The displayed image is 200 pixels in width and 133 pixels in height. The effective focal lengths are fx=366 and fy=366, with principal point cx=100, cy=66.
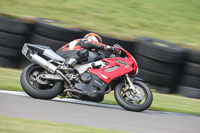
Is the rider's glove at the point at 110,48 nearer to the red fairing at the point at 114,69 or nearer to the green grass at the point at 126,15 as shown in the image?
the red fairing at the point at 114,69

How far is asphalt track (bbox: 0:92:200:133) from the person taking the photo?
15.1ft

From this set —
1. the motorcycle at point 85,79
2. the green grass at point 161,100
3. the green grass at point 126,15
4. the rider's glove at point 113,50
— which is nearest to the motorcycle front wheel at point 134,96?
the motorcycle at point 85,79

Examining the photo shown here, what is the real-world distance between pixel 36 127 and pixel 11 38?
534 cm

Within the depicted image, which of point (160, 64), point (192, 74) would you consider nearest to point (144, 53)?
point (160, 64)

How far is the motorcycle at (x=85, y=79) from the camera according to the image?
588 cm

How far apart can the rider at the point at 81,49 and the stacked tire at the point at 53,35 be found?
267cm

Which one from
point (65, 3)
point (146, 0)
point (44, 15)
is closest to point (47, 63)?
point (44, 15)

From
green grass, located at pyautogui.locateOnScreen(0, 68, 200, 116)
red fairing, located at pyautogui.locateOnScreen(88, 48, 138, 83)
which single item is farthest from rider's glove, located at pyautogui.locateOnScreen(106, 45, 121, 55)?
green grass, located at pyautogui.locateOnScreen(0, 68, 200, 116)

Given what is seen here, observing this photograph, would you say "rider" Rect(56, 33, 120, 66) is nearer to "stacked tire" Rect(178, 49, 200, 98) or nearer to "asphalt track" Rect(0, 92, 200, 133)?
"asphalt track" Rect(0, 92, 200, 133)

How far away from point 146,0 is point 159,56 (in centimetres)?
675

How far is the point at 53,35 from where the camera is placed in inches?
350

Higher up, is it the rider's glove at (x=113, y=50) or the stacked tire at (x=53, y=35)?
the rider's glove at (x=113, y=50)

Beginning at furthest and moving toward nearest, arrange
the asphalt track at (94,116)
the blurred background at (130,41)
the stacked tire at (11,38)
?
1. the stacked tire at (11,38)
2. the blurred background at (130,41)
3. the asphalt track at (94,116)

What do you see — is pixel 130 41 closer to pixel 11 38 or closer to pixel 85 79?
pixel 11 38
